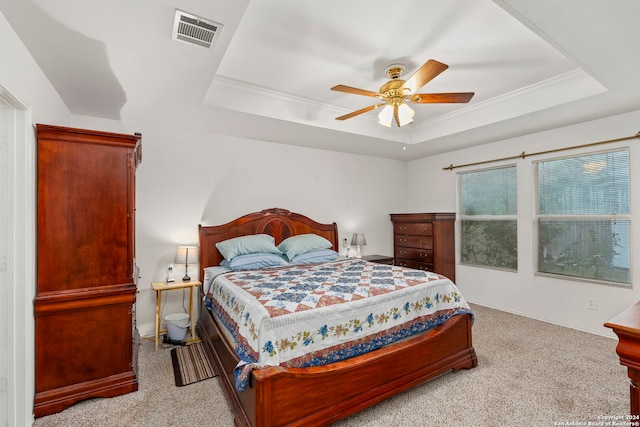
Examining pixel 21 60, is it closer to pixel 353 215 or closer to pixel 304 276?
pixel 304 276

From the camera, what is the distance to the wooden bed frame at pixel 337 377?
66.3 inches

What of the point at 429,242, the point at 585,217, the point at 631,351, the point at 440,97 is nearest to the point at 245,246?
the point at 440,97

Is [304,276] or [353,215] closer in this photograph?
[304,276]

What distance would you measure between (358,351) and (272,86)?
251 centimetres

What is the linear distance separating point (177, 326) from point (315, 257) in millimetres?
1659

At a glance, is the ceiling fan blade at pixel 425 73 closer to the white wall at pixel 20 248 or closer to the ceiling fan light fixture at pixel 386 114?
the ceiling fan light fixture at pixel 386 114

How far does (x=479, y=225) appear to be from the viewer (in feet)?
15.0

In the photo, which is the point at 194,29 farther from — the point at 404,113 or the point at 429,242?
the point at 429,242

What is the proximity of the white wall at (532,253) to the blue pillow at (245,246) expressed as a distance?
3010 mm

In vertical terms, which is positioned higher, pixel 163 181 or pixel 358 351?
pixel 163 181

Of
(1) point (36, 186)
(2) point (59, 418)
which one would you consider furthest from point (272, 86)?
(2) point (59, 418)

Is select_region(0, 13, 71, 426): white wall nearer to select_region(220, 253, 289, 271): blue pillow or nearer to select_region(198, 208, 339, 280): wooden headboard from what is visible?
select_region(220, 253, 289, 271): blue pillow

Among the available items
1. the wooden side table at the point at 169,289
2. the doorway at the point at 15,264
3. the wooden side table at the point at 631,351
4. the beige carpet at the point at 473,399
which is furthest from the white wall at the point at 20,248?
the wooden side table at the point at 631,351

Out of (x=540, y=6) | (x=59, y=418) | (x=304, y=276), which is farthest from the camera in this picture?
(x=304, y=276)
